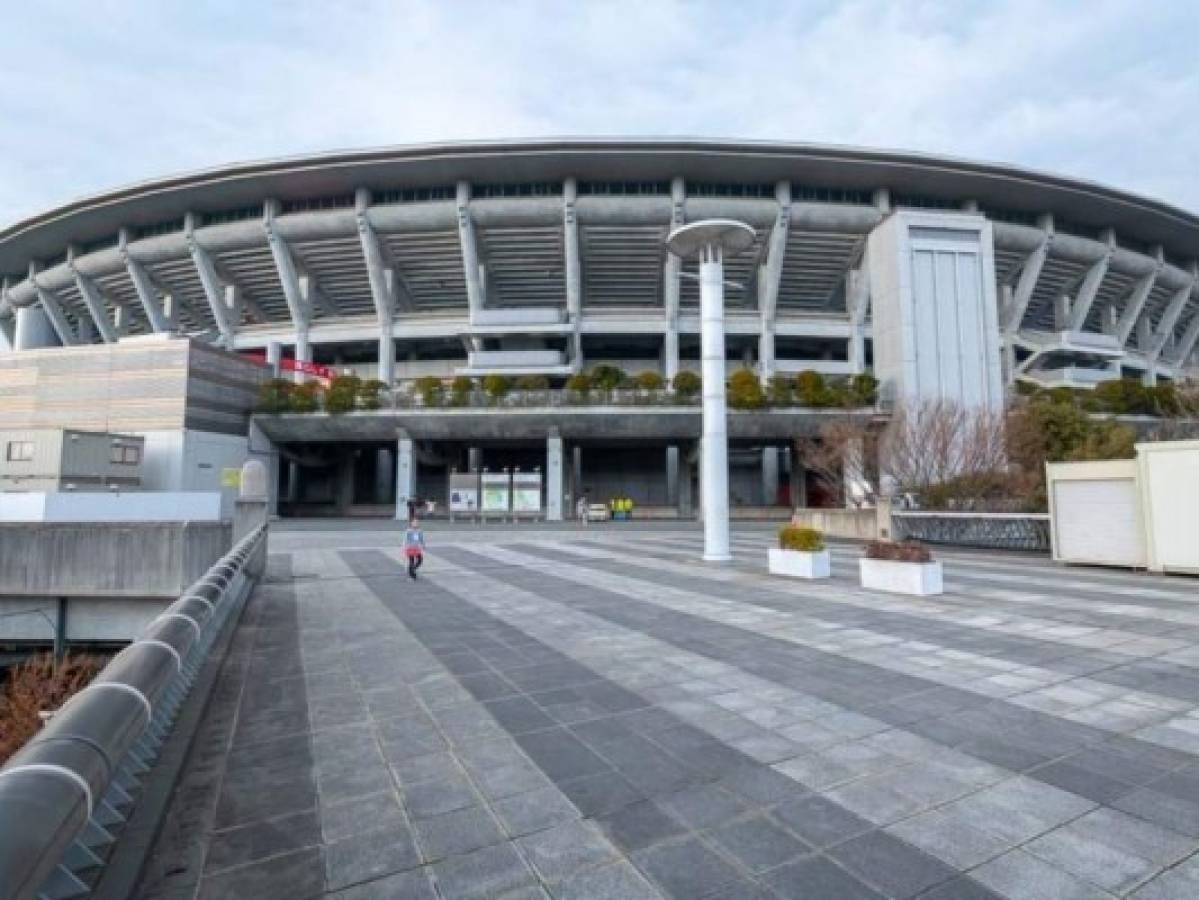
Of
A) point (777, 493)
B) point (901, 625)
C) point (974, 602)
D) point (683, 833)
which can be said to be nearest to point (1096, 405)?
point (777, 493)

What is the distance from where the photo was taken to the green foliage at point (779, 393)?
117 feet

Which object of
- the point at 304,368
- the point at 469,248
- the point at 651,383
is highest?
the point at 469,248

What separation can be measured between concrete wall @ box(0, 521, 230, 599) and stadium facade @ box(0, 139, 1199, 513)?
2441 cm

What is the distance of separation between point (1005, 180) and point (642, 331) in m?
26.4

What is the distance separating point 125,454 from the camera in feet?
109

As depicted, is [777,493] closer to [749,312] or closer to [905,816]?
[749,312]

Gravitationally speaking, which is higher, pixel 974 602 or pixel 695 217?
pixel 695 217

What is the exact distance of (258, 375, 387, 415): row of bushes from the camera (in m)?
37.1

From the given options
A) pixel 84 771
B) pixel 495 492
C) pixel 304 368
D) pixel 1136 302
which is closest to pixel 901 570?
pixel 84 771

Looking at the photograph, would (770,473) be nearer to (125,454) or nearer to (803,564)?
(803,564)

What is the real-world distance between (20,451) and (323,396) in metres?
14.7

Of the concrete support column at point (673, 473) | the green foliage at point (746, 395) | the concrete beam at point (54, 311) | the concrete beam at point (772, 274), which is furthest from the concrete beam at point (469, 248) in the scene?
the concrete beam at point (54, 311)

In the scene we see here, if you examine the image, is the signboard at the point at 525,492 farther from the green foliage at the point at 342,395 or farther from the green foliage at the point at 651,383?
the green foliage at the point at 342,395

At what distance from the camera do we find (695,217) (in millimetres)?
40281
